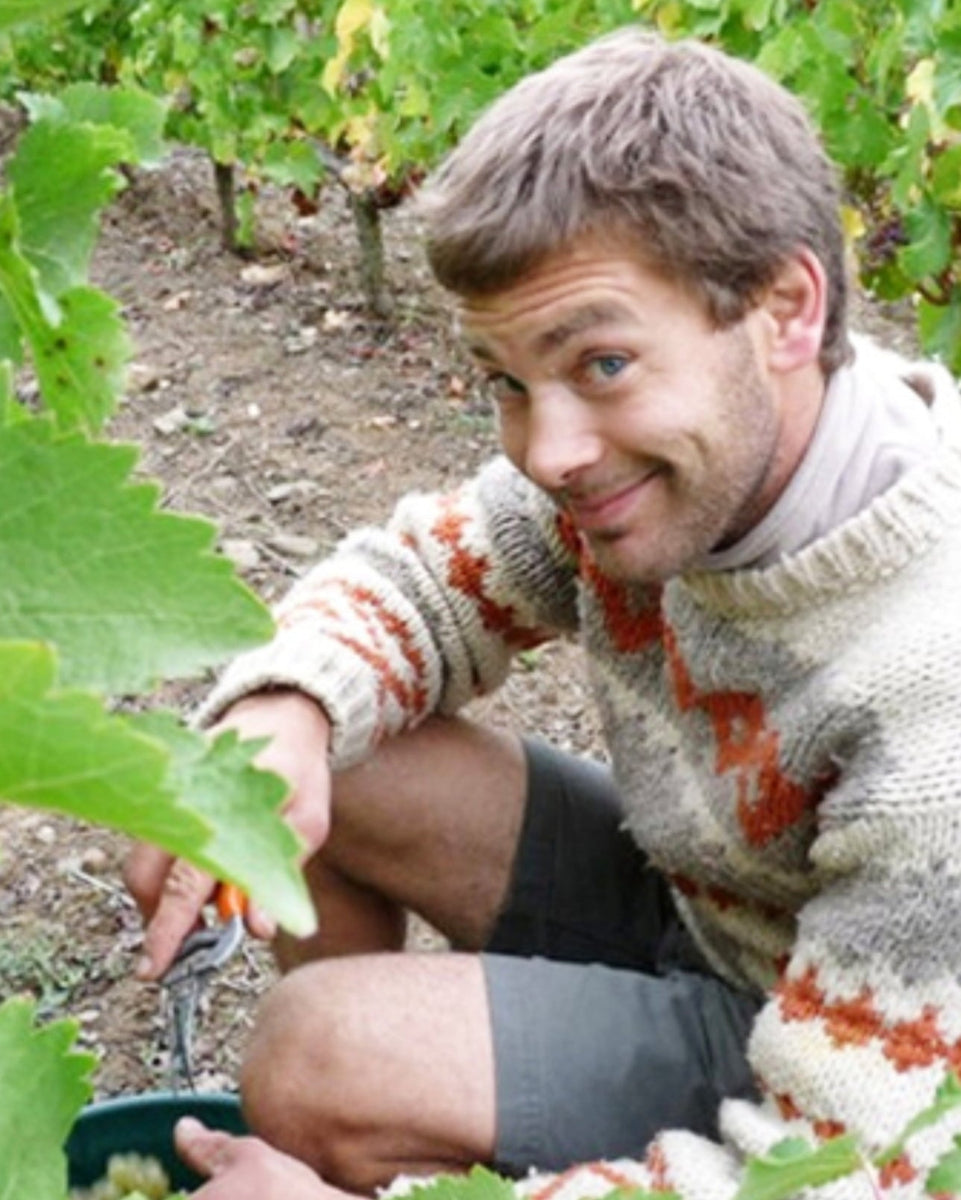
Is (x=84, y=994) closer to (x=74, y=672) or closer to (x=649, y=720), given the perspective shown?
(x=649, y=720)

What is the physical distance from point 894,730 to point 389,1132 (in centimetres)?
55

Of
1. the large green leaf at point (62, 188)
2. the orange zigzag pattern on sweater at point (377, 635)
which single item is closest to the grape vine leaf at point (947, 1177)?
the large green leaf at point (62, 188)

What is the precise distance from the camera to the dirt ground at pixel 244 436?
2.72m

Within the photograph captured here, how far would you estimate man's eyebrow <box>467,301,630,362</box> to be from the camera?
1623mm

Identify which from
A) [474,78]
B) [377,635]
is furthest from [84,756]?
[474,78]

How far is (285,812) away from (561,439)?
1.24 ft

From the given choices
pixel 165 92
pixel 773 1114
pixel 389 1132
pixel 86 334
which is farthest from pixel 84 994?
pixel 165 92

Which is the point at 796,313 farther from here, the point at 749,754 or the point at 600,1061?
the point at 600,1061

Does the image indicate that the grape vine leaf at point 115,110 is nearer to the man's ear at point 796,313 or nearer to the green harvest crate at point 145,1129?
the man's ear at point 796,313

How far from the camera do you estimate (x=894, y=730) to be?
1.59 m

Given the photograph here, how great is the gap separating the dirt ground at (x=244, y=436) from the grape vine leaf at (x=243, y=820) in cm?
186

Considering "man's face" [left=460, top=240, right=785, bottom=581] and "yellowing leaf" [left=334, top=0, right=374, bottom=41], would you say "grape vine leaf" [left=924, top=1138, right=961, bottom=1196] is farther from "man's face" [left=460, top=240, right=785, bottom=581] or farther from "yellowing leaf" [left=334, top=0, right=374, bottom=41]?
"yellowing leaf" [left=334, top=0, right=374, bottom=41]

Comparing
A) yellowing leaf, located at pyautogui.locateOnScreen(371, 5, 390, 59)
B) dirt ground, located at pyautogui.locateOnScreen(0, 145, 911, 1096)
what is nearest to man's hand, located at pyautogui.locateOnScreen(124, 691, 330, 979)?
dirt ground, located at pyautogui.locateOnScreen(0, 145, 911, 1096)

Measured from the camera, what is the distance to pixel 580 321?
5.32 ft
